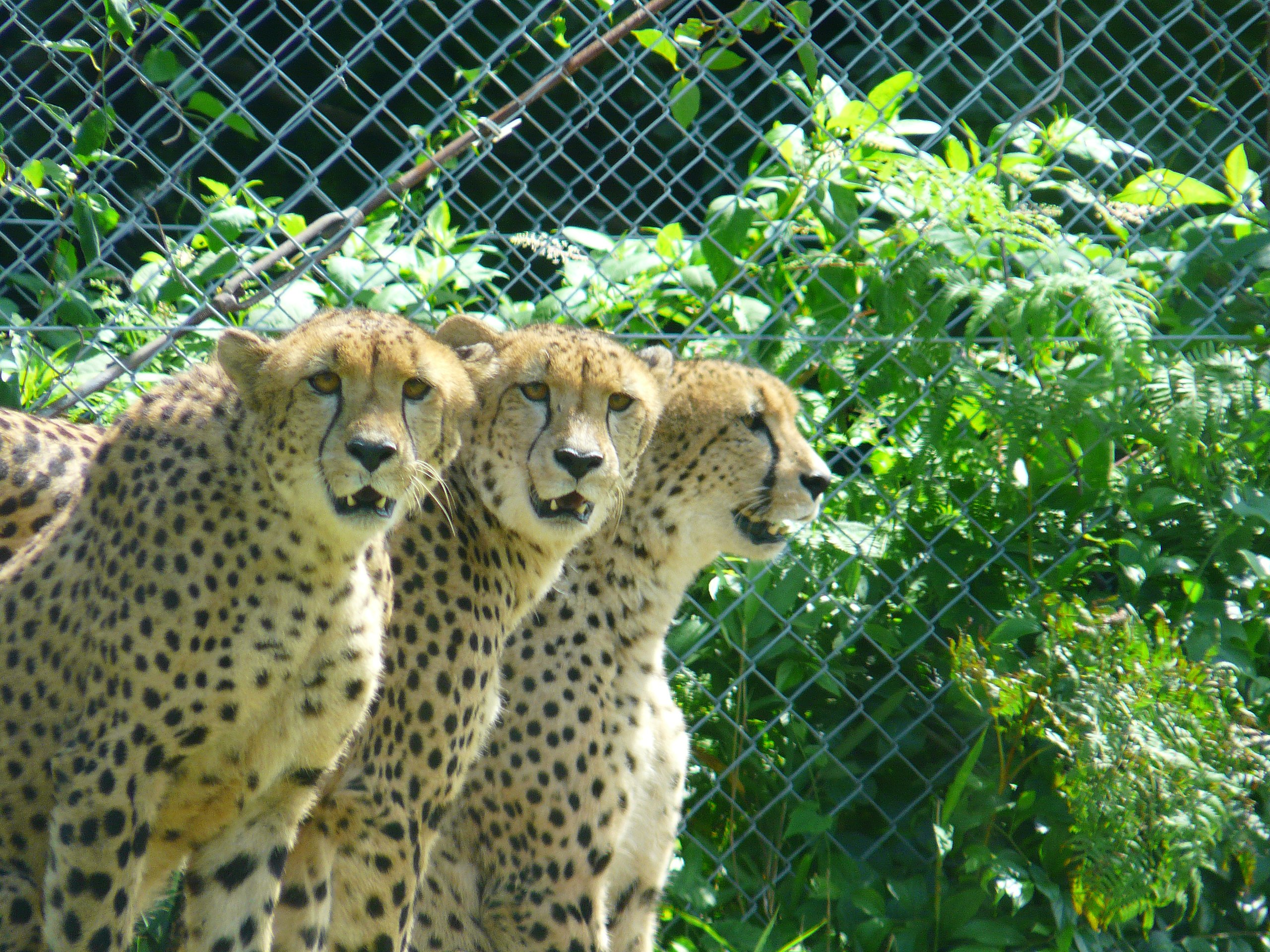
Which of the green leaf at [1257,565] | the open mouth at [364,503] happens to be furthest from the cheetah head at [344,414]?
the green leaf at [1257,565]

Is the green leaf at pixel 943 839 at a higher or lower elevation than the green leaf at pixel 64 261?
lower

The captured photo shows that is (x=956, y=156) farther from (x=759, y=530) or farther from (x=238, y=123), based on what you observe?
(x=238, y=123)

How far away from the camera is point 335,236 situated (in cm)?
325

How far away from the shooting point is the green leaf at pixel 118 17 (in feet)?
9.52

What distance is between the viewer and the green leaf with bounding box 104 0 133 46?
290cm

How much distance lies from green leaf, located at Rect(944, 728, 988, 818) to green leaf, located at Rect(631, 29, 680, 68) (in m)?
1.77

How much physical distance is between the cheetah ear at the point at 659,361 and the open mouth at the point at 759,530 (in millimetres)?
335

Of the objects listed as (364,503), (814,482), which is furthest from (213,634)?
(814,482)

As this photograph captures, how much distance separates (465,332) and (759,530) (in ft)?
2.51

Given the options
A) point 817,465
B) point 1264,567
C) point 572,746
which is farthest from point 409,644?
point 1264,567

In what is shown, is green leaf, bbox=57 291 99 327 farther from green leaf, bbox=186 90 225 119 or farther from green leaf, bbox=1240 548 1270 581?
green leaf, bbox=1240 548 1270 581

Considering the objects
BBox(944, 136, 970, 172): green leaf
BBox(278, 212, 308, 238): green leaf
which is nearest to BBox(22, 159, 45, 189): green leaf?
BBox(278, 212, 308, 238): green leaf

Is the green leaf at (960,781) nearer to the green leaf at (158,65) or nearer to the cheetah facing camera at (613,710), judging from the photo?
the cheetah facing camera at (613,710)

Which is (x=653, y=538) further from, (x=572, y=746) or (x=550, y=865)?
(x=550, y=865)
